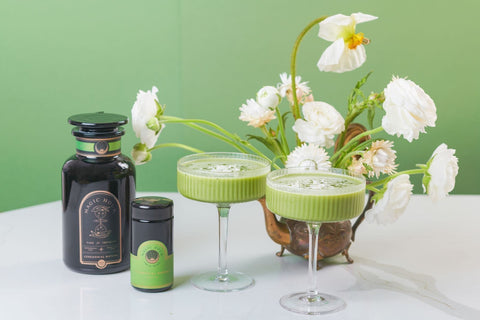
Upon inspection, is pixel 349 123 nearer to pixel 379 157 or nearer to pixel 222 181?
pixel 379 157

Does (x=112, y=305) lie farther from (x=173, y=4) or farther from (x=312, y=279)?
(x=173, y=4)

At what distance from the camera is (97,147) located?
1.41 metres

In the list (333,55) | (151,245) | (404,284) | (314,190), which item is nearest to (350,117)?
(333,55)

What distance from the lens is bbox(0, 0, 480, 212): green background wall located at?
281cm

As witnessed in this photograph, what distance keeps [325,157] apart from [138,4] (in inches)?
68.6

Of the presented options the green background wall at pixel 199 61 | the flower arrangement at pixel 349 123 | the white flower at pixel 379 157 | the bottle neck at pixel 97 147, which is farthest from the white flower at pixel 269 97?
the green background wall at pixel 199 61

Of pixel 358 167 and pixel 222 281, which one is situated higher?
pixel 358 167

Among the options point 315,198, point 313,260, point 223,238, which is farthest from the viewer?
point 223,238

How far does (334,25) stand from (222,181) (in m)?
0.38

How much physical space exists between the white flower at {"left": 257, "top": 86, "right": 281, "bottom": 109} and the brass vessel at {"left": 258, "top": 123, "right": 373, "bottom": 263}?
181 mm

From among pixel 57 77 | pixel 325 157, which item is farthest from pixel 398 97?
pixel 57 77

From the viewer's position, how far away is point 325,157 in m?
1.38

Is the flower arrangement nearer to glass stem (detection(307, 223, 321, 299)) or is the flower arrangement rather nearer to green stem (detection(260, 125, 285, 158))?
green stem (detection(260, 125, 285, 158))

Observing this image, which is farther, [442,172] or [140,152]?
[140,152]
